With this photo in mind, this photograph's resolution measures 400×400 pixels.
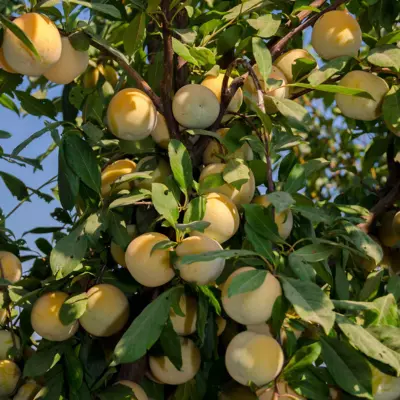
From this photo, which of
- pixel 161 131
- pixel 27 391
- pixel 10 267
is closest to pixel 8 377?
pixel 27 391

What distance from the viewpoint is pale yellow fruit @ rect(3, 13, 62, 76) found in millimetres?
1122

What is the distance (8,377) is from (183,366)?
40cm

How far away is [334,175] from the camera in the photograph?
3281 millimetres

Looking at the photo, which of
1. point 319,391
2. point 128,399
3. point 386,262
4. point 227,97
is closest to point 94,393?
point 128,399

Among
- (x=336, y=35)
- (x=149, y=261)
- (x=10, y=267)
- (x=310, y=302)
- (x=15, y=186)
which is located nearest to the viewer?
(x=310, y=302)

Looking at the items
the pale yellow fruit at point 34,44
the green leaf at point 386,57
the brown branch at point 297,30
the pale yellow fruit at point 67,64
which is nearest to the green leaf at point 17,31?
the pale yellow fruit at point 34,44

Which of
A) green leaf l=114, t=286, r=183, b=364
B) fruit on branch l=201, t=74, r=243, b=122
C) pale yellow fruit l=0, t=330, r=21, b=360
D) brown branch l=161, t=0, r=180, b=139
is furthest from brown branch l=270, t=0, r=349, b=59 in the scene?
pale yellow fruit l=0, t=330, r=21, b=360

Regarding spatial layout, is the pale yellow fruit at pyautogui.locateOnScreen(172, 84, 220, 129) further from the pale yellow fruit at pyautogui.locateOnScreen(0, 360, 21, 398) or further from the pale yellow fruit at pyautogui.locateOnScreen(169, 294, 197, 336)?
the pale yellow fruit at pyautogui.locateOnScreen(0, 360, 21, 398)

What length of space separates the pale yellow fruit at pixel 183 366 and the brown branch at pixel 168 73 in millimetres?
383

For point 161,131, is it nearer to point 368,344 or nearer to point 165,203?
point 165,203

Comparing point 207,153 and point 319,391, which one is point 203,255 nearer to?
point 319,391

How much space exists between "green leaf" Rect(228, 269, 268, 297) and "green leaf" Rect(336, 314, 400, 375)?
0.13 m

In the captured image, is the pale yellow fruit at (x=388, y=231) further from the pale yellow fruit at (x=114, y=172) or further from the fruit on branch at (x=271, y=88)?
the pale yellow fruit at (x=114, y=172)

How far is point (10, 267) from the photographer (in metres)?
1.45
